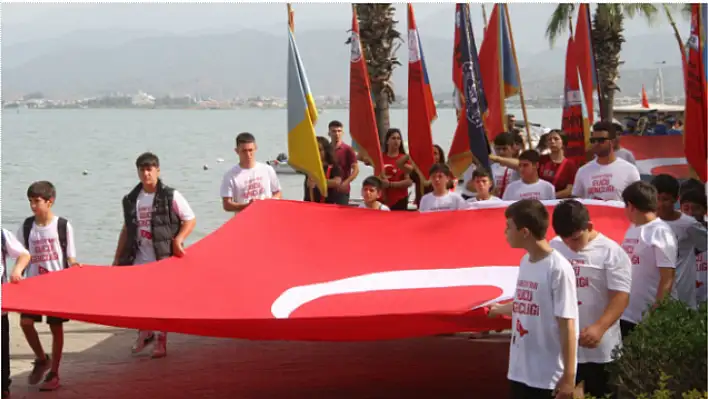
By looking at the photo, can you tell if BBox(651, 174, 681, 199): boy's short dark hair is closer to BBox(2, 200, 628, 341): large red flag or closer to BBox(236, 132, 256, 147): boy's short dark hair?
BBox(2, 200, 628, 341): large red flag

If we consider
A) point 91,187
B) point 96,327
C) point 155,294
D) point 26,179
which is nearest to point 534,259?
point 155,294

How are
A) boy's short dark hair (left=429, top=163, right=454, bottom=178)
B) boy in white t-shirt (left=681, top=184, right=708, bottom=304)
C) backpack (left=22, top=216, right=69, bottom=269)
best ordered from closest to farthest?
1. boy in white t-shirt (left=681, top=184, right=708, bottom=304)
2. backpack (left=22, top=216, right=69, bottom=269)
3. boy's short dark hair (left=429, top=163, right=454, bottom=178)

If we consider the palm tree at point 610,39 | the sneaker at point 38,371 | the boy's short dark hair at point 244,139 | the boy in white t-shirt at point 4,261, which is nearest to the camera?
the boy in white t-shirt at point 4,261

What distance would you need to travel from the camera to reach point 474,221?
7895mm

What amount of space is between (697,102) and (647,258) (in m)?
2.76

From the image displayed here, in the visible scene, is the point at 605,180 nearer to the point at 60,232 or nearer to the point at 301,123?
the point at 301,123

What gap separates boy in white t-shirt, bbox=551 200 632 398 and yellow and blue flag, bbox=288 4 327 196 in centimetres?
398

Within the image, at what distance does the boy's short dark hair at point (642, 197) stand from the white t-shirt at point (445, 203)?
2625mm

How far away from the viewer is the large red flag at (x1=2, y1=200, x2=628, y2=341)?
252 inches

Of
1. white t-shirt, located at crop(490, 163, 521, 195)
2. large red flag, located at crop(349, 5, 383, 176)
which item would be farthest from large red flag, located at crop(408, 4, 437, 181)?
white t-shirt, located at crop(490, 163, 521, 195)

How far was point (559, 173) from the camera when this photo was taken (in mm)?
9195

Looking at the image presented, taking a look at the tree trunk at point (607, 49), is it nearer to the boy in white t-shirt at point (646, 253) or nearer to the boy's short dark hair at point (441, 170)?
the boy's short dark hair at point (441, 170)

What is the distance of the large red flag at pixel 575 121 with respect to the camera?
10906 mm

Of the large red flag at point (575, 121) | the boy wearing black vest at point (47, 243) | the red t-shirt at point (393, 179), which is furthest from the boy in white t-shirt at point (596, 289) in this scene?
the large red flag at point (575, 121)
